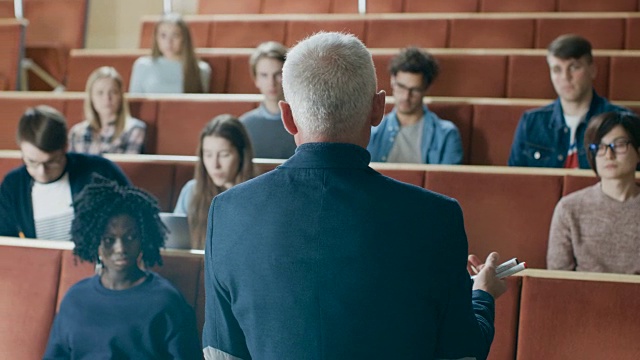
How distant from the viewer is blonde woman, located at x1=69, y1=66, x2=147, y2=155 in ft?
2.80

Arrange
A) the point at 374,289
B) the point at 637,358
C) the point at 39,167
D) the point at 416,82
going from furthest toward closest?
the point at 416,82
the point at 39,167
the point at 637,358
the point at 374,289

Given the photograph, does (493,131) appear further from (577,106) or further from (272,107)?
(272,107)

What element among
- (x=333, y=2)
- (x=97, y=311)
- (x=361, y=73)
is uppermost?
(x=333, y=2)

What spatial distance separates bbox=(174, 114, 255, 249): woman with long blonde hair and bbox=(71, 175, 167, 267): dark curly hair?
103 mm

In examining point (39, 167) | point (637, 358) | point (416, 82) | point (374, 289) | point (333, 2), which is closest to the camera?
point (374, 289)

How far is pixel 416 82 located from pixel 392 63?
1.4 inches

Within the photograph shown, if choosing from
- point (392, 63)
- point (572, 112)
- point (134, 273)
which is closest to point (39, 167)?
point (134, 273)

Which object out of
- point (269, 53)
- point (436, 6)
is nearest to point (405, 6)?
point (436, 6)

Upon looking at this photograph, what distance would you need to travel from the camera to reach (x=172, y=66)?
0.98m

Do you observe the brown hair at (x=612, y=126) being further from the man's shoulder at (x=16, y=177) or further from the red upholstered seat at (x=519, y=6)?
the red upholstered seat at (x=519, y=6)

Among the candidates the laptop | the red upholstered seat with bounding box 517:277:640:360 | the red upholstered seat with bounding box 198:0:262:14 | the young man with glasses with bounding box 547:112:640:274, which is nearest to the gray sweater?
the young man with glasses with bounding box 547:112:640:274

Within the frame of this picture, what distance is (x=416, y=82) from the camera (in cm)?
79

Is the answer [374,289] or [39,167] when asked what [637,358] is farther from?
[39,167]

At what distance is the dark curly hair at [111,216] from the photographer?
54 cm
